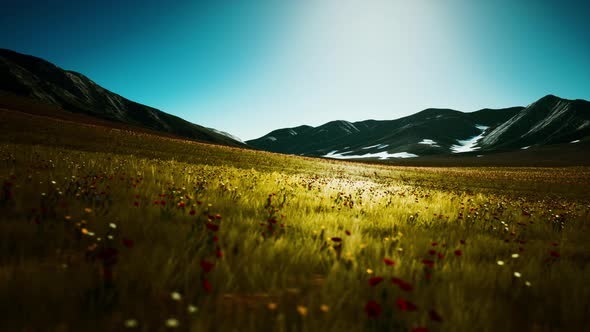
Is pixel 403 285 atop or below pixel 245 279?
atop

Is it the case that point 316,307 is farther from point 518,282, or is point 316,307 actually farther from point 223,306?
point 518,282

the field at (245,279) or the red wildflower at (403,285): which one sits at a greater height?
the red wildflower at (403,285)

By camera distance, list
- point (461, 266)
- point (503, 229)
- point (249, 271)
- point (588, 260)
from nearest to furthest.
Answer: point (249, 271), point (461, 266), point (588, 260), point (503, 229)

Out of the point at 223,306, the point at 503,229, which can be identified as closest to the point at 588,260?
the point at 503,229

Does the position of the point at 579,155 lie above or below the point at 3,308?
above

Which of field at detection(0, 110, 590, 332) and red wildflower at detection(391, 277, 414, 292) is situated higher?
red wildflower at detection(391, 277, 414, 292)

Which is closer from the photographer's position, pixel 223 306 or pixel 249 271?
pixel 223 306

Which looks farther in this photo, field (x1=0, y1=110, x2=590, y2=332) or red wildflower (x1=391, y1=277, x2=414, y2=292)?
red wildflower (x1=391, y1=277, x2=414, y2=292)

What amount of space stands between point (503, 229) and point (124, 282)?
6242 mm

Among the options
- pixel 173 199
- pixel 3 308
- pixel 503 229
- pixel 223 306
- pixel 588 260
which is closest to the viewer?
pixel 3 308

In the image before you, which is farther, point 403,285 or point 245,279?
point 245,279

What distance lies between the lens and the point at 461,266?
8.73 feet

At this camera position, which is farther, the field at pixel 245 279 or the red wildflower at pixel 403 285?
the red wildflower at pixel 403 285

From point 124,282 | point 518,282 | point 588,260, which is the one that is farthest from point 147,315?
point 588,260
